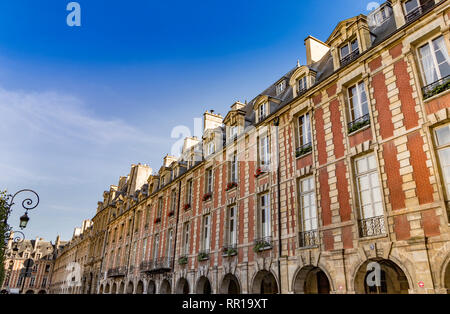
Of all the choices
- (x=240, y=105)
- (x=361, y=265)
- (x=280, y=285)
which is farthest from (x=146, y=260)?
(x=361, y=265)

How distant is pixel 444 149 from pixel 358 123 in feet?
9.31

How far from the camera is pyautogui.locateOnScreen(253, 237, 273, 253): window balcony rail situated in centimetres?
1310

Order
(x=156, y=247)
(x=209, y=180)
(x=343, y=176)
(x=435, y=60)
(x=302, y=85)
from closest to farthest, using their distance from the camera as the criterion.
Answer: (x=435, y=60), (x=343, y=176), (x=302, y=85), (x=209, y=180), (x=156, y=247)

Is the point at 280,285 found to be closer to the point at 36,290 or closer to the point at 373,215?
the point at 373,215

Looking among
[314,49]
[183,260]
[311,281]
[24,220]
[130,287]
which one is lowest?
[130,287]

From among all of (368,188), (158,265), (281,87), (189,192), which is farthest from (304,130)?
(158,265)

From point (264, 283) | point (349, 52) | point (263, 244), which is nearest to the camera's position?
point (349, 52)

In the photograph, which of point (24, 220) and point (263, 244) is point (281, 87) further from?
point (24, 220)

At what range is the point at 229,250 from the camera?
50.0 feet

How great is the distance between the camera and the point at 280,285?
1187cm

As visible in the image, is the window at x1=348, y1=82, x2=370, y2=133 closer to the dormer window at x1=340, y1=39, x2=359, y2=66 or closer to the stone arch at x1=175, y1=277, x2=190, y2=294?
the dormer window at x1=340, y1=39, x2=359, y2=66

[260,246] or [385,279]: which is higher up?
[260,246]
